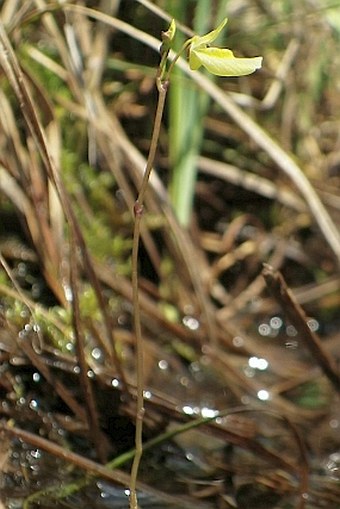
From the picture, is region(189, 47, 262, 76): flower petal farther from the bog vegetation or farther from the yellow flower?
the bog vegetation

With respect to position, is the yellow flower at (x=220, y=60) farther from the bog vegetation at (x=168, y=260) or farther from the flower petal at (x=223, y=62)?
the bog vegetation at (x=168, y=260)

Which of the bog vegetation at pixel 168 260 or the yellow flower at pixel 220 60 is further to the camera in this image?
the bog vegetation at pixel 168 260

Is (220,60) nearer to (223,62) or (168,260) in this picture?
(223,62)

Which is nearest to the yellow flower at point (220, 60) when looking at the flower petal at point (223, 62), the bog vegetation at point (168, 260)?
the flower petal at point (223, 62)

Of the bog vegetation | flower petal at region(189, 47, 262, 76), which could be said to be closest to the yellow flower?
flower petal at region(189, 47, 262, 76)

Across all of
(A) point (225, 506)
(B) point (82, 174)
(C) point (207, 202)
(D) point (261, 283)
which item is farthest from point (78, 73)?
(A) point (225, 506)

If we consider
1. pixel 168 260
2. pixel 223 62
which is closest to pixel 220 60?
pixel 223 62
